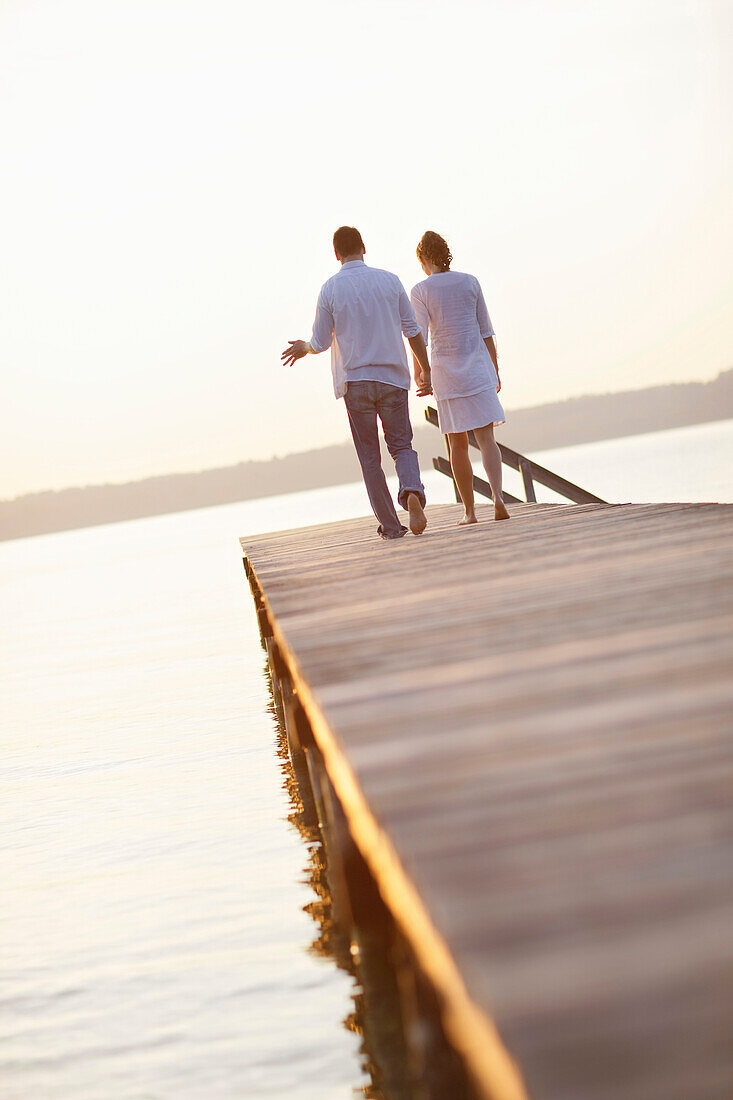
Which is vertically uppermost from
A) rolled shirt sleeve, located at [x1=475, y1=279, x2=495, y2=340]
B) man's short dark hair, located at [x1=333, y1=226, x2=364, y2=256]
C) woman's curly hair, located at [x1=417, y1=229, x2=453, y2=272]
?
man's short dark hair, located at [x1=333, y1=226, x2=364, y2=256]

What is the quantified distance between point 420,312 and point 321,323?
0.73m

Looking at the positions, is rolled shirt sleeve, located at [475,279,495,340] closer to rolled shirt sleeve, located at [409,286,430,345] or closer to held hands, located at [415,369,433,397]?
rolled shirt sleeve, located at [409,286,430,345]

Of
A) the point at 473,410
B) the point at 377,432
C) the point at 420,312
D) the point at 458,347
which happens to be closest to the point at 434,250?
the point at 420,312

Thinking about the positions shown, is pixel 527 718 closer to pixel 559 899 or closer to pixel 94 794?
pixel 559 899

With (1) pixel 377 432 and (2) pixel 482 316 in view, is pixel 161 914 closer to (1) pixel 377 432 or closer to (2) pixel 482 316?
(1) pixel 377 432

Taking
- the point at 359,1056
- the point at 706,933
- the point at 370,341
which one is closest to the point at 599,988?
the point at 706,933

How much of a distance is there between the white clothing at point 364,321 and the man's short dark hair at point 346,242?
0.10m

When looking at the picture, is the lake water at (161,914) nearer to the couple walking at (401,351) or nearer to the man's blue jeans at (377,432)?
the man's blue jeans at (377,432)

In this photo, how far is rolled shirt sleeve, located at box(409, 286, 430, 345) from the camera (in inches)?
299

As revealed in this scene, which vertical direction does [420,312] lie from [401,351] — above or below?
above

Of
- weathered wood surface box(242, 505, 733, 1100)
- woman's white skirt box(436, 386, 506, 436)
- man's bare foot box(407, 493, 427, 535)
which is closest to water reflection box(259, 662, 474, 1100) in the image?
weathered wood surface box(242, 505, 733, 1100)

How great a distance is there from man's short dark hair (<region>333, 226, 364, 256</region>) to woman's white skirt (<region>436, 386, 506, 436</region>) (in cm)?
123

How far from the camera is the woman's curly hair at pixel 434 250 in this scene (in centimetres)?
746

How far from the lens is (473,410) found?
7.77 meters
